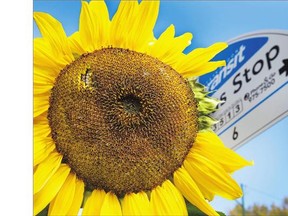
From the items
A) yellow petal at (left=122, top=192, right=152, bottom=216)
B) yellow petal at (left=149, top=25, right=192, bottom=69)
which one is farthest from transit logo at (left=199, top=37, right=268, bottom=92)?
yellow petal at (left=122, top=192, right=152, bottom=216)

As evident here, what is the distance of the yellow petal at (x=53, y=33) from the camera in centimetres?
130

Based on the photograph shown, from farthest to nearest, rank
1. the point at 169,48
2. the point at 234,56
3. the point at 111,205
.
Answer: the point at 234,56, the point at 169,48, the point at 111,205

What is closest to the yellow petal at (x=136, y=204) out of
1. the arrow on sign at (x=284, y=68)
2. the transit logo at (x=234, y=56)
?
the transit logo at (x=234, y=56)

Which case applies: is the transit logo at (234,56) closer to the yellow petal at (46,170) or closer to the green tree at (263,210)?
the green tree at (263,210)

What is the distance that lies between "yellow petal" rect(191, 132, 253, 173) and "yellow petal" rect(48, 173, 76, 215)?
0.89 ft

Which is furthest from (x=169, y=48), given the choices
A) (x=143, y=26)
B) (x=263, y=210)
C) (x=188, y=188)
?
(x=263, y=210)

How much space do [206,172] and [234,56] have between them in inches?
13.0

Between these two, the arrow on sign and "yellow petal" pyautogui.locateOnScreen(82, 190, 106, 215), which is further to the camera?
the arrow on sign

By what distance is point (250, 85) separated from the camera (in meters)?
1.44

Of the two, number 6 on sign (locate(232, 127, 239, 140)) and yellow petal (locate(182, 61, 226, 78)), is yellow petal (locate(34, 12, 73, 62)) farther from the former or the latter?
number 6 on sign (locate(232, 127, 239, 140))

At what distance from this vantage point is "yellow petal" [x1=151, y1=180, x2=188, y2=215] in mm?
1263

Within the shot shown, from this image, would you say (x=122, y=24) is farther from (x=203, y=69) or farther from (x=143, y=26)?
(x=203, y=69)

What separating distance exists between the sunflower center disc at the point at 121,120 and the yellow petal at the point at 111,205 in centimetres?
1

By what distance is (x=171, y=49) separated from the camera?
1353 mm
